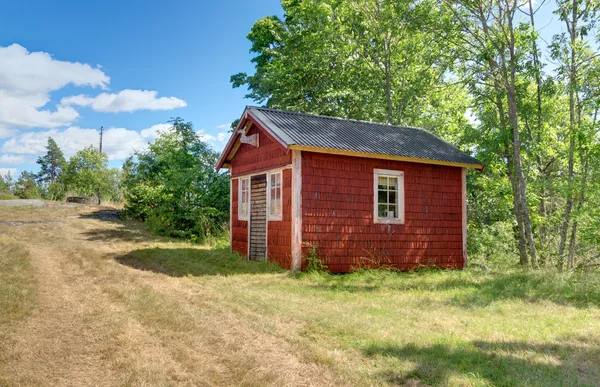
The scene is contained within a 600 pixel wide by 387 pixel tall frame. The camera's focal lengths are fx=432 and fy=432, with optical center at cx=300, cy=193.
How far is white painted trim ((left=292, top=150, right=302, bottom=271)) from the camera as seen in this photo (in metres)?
10.1

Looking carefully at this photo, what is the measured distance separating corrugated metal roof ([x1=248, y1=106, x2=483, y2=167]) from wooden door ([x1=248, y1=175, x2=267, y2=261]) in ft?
5.56

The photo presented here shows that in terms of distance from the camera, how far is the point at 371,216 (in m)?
11.1

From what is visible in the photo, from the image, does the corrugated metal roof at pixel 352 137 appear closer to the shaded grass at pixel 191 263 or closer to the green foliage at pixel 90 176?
the shaded grass at pixel 191 263

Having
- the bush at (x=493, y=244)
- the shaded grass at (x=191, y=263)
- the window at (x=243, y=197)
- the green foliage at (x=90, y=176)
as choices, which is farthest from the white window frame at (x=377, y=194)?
the green foliage at (x=90, y=176)

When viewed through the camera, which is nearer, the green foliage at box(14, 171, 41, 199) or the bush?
the bush

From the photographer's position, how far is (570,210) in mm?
13328

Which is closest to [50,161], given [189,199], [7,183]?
[7,183]

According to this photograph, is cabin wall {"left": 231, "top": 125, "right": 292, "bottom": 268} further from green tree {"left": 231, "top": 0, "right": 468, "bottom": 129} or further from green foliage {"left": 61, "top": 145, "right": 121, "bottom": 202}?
green foliage {"left": 61, "top": 145, "right": 121, "bottom": 202}

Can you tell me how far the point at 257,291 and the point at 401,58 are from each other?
16.0 metres

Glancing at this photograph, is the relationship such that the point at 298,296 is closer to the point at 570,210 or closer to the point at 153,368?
the point at 153,368

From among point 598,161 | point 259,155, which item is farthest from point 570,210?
point 259,155

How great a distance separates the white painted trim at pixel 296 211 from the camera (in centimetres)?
1013

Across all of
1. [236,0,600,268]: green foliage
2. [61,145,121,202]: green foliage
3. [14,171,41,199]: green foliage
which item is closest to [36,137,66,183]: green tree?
[14,171,41,199]: green foliage

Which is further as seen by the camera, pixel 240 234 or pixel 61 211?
pixel 61 211
